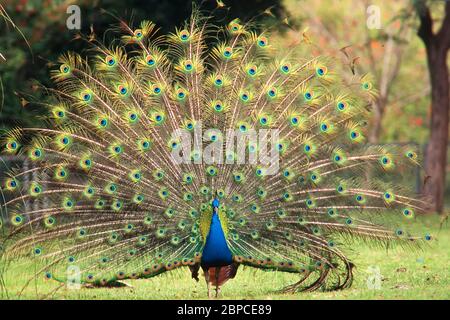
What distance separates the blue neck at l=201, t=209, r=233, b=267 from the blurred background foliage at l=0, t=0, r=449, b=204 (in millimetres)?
2256

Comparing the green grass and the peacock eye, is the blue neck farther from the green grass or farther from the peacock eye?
the peacock eye

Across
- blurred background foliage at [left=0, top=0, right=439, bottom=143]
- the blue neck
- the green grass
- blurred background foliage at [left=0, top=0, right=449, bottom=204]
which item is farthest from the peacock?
blurred background foliage at [left=0, top=0, right=439, bottom=143]

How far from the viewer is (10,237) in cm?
890

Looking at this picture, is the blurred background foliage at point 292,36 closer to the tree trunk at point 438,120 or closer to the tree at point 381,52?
the tree at point 381,52

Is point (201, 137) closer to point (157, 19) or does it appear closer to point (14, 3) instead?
point (157, 19)

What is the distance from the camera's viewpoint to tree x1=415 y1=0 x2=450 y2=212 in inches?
766

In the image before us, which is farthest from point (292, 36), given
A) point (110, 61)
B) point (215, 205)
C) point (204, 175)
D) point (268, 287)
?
point (215, 205)

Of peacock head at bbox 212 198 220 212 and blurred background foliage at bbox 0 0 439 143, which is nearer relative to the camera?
peacock head at bbox 212 198 220 212

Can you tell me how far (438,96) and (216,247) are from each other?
12.2 metres

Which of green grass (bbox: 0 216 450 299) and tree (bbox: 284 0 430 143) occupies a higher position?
tree (bbox: 284 0 430 143)

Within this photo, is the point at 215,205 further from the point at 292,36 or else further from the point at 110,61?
the point at 292,36

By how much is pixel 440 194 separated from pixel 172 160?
38.6 feet

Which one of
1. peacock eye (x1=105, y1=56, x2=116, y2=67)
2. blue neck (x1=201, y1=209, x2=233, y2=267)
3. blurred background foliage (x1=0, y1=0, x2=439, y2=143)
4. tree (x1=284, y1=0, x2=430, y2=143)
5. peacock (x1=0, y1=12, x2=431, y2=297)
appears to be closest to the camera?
blue neck (x1=201, y1=209, x2=233, y2=267)

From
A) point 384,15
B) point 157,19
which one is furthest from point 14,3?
point 384,15
